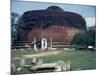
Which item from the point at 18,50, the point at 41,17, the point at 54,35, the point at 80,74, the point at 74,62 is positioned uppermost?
the point at 41,17

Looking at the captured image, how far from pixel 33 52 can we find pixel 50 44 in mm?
212

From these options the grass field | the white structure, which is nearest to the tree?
the grass field

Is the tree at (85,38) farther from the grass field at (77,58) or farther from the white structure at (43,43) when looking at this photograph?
the white structure at (43,43)

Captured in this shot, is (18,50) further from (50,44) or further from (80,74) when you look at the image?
(80,74)

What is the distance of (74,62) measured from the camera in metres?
2.32

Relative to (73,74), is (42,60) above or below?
above

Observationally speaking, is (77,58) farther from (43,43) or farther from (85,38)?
(43,43)

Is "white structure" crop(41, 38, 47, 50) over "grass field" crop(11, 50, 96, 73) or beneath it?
over

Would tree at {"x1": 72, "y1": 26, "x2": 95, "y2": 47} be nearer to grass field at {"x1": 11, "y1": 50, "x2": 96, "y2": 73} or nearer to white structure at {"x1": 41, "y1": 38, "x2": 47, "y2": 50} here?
grass field at {"x1": 11, "y1": 50, "x2": 96, "y2": 73}

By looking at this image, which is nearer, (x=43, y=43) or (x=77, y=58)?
(x=43, y=43)

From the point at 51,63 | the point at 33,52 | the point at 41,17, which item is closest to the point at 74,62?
the point at 51,63

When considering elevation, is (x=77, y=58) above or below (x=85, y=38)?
below

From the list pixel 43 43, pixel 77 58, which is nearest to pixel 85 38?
pixel 77 58

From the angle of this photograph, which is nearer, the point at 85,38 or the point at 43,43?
the point at 43,43
